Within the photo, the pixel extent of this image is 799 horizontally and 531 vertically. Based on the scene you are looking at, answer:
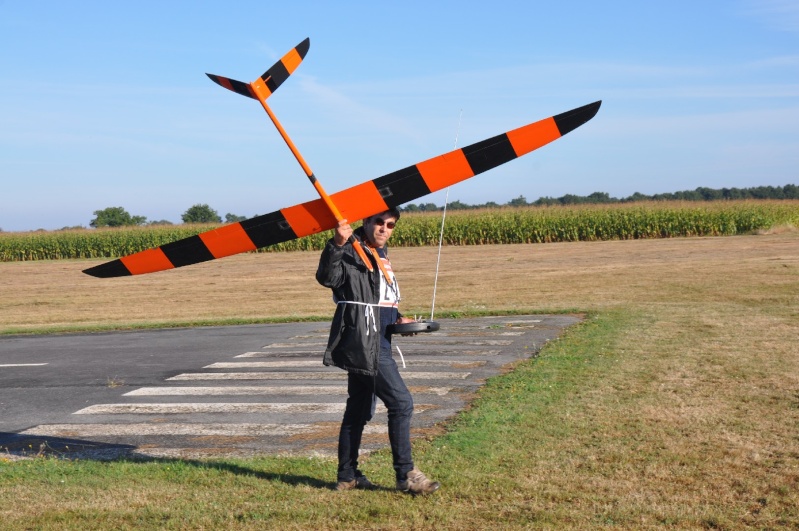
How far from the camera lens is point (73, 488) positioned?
6.46 m

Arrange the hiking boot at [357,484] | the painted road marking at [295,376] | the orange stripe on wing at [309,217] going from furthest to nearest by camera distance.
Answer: the painted road marking at [295,376] → the hiking boot at [357,484] → the orange stripe on wing at [309,217]

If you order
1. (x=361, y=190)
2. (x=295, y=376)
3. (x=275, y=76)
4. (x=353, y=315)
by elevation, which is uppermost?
(x=275, y=76)

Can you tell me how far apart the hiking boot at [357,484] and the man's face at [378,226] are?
5.31 ft

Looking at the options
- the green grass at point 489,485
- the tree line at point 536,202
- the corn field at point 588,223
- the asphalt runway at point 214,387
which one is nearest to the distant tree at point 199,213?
the tree line at point 536,202

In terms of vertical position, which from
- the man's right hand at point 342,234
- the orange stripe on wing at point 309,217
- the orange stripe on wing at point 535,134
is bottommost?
the man's right hand at point 342,234

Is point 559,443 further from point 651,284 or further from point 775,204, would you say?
point 775,204

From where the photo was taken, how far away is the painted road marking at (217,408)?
9070 millimetres

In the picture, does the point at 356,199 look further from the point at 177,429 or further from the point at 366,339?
the point at 177,429

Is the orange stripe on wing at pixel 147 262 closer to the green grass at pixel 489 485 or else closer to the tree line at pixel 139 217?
the green grass at pixel 489 485

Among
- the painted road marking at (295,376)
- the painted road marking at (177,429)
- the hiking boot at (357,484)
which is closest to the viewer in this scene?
the hiking boot at (357,484)

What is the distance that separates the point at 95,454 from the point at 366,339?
309 centimetres

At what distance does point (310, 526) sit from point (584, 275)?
22.8 m

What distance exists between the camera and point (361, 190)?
5.95 m

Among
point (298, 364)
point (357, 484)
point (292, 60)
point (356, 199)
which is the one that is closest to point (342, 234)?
point (356, 199)
